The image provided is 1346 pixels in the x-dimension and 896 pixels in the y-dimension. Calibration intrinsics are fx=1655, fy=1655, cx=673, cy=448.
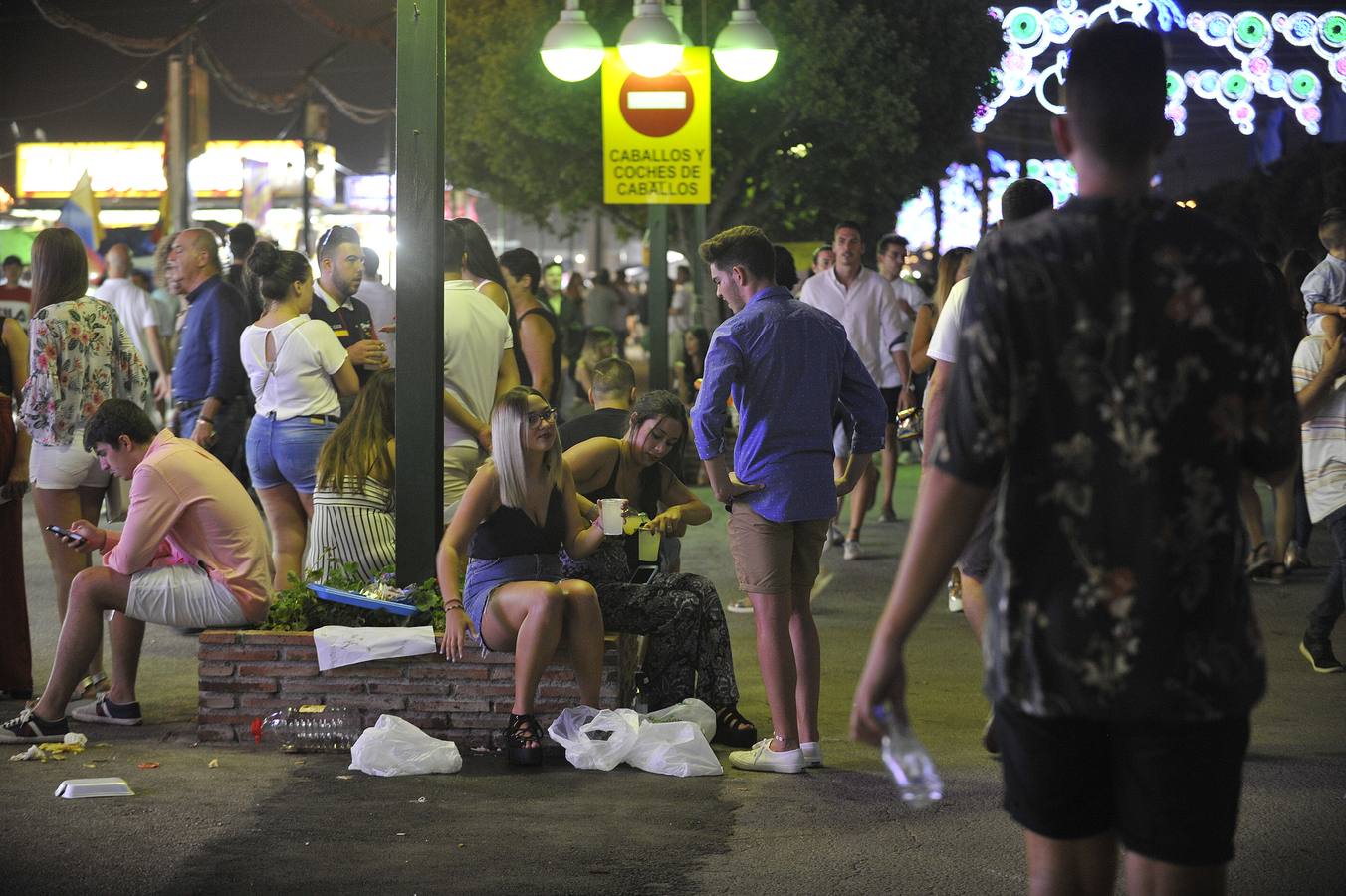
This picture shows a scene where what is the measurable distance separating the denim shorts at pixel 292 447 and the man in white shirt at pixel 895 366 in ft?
15.2

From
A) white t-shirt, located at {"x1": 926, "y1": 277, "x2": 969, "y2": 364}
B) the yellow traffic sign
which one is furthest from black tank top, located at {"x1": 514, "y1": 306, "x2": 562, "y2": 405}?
white t-shirt, located at {"x1": 926, "y1": 277, "x2": 969, "y2": 364}

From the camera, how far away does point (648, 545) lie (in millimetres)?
7078

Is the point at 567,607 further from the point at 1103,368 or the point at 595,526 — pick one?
the point at 1103,368

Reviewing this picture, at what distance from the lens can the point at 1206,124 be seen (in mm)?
69875

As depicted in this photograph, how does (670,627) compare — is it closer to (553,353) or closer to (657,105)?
(553,353)

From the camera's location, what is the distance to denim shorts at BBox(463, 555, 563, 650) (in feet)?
21.4

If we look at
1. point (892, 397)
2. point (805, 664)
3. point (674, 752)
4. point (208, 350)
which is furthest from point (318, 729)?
point (892, 397)

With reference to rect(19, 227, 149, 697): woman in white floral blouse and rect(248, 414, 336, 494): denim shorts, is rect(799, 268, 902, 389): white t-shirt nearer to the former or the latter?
rect(248, 414, 336, 494): denim shorts

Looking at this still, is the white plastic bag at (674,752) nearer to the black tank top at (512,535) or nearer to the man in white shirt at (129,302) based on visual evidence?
the black tank top at (512,535)

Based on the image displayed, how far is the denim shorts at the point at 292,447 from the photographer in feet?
27.2

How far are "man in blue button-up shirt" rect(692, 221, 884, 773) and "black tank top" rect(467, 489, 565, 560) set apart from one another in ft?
2.52

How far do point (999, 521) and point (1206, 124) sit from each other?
7185 cm

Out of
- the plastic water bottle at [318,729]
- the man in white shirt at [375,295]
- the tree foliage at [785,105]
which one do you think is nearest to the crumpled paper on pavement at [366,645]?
the plastic water bottle at [318,729]

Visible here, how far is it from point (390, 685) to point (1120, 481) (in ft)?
14.2
